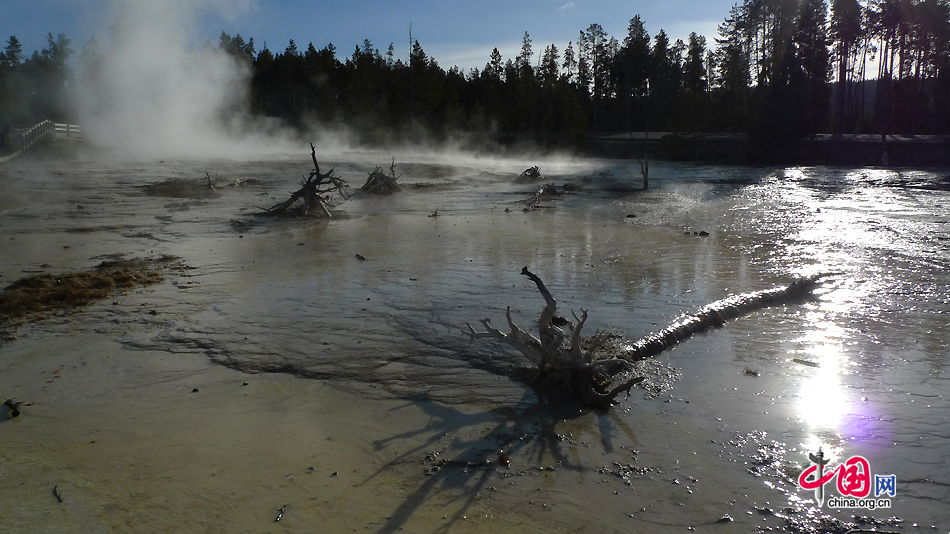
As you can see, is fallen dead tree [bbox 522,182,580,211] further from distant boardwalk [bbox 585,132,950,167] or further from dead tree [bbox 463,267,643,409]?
distant boardwalk [bbox 585,132,950,167]

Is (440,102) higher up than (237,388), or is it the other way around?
(440,102)

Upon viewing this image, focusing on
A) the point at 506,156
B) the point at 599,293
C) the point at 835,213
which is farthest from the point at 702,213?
the point at 506,156

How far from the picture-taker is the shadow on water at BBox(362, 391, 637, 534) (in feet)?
10.3

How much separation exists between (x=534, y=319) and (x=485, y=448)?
2264 millimetres

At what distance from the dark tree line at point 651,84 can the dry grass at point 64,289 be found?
1224 inches

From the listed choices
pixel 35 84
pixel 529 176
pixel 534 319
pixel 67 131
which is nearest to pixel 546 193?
pixel 529 176

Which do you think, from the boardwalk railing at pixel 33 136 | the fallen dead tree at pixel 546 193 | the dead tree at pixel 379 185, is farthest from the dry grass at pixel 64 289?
the boardwalk railing at pixel 33 136

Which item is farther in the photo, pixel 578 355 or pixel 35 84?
pixel 35 84

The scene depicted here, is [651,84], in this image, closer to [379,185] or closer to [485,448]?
[379,185]

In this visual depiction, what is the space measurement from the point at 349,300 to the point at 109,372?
222 centimetres

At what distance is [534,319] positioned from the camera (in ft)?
18.9

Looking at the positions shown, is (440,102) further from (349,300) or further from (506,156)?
(349,300)

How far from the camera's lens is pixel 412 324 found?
5.57m

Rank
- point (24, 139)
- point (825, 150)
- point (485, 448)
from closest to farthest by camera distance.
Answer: point (485, 448)
point (24, 139)
point (825, 150)
